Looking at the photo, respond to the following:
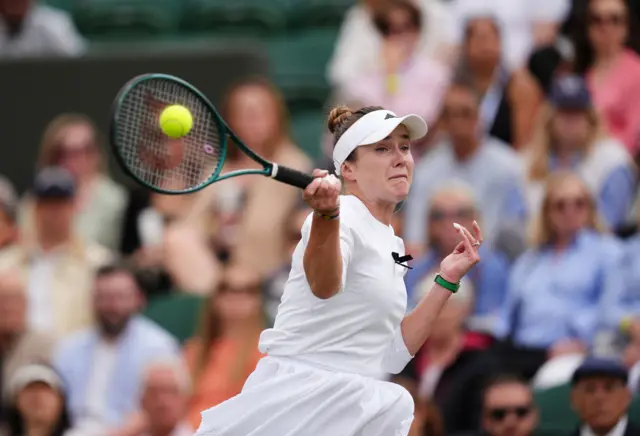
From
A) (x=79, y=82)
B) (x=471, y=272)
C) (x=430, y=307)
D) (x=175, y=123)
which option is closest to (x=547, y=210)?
(x=471, y=272)

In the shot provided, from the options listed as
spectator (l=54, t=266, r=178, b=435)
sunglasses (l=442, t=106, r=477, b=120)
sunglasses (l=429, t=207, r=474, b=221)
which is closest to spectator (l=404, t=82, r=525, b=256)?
sunglasses (l=442, t=106, r=477, b=120)

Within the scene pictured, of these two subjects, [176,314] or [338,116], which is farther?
[176,314]

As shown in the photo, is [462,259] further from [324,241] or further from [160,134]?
[160,134]

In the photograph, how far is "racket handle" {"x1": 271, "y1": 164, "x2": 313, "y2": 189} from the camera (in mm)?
4496

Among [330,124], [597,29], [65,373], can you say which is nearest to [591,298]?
[597,29]

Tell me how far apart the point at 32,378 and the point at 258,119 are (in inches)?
85.0

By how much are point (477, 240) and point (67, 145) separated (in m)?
4.98

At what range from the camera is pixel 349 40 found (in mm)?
10188

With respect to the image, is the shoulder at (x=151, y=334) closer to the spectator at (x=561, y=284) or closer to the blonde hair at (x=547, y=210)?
the spectator at (x=561, y=284)

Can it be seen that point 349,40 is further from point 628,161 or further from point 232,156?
point 628,161

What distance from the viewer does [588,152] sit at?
862 centimetres

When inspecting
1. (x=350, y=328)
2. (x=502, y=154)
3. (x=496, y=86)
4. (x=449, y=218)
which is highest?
(x=496, y=86)

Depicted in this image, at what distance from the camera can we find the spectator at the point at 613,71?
9.04 m

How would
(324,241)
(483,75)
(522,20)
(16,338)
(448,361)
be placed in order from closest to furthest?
(324,241)
(448,361)
(16,338)
(483,75)
(522,20)
